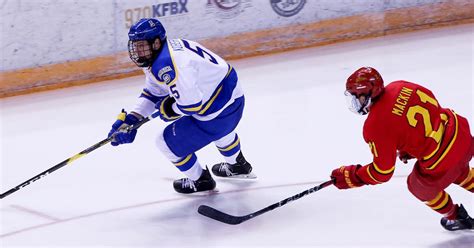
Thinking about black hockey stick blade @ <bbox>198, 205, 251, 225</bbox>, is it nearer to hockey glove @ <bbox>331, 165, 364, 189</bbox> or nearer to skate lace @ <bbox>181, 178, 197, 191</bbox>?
skate lace @ <bbox>181, 178, 197, 191</bbox>

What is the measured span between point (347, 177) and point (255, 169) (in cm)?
139

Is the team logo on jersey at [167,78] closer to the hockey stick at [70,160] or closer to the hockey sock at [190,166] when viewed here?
the hockey stick at [70,160]

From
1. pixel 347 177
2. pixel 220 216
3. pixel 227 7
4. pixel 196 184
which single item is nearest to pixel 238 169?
pixel 196 184

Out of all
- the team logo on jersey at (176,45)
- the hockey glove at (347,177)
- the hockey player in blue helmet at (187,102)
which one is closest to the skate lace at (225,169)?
the hockey player in blue helmet at (187,102)

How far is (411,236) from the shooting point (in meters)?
4.22

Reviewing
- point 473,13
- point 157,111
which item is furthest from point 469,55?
point 157,111

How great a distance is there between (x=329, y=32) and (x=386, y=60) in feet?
2.78

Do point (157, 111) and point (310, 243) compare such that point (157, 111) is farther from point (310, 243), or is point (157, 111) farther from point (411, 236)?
point (411, 236)

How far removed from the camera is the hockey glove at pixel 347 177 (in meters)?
3.98

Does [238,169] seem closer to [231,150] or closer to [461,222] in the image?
[231,150]

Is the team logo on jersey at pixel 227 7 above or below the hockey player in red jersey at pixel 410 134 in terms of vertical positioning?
below

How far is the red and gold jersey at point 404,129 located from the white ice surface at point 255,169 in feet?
1.54

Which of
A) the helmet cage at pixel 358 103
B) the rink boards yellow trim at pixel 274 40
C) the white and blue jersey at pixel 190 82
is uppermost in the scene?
the helmet cage at pixel 358 103

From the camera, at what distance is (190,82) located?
4.43 meters
